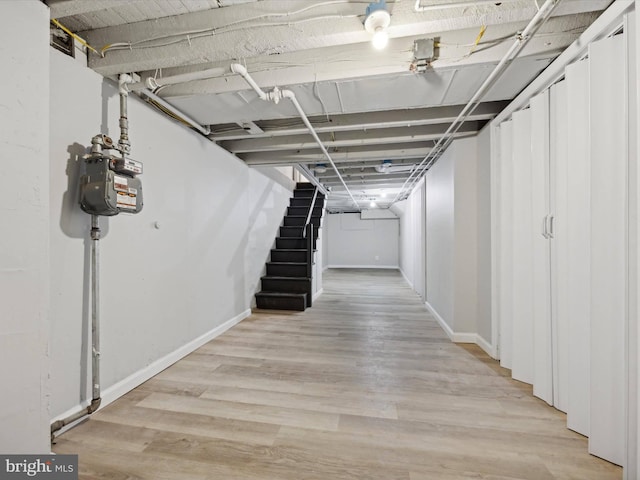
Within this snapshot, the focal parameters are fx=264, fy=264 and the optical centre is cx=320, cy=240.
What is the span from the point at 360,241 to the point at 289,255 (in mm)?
5955

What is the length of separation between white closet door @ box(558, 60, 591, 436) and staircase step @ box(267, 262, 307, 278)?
3390 millimetres

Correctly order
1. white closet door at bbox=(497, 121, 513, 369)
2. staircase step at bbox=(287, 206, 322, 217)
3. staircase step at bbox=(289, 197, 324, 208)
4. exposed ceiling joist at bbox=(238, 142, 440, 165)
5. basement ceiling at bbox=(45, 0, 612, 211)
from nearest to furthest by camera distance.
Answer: basement ceiling at bbox=(45, 0, 612, 211) → white closet door at bbox=(497, 121, 513, 369) → exposed ceiling joist at bbox=(238, 142, 440, 165) → staircase step at bbox=(287, 206, 322, 217) → staircase step at bbox=(289, 197, 324, 208)

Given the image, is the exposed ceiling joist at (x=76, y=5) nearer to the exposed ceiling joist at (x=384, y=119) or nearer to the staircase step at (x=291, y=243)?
the exposed ceiling joist at (x=384, y=119)

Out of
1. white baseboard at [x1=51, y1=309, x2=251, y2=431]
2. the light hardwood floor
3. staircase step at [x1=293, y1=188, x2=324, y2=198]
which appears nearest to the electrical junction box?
the light hardwood floor

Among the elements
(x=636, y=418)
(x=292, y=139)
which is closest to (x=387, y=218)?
(x=292, y=139)

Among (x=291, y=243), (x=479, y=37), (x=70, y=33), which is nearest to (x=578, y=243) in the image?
(x=479, y=37)

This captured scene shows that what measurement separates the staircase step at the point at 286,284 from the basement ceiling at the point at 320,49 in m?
2.56

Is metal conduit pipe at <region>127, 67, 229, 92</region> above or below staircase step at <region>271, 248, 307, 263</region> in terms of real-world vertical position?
above

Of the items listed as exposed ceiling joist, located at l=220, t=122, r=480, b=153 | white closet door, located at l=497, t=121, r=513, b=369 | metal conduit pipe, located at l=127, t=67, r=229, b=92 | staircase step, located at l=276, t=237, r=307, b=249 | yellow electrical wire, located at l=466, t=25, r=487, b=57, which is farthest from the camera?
staircase step, located at l=276, t=237, r=307, b=249

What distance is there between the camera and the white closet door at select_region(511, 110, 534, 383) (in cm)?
192

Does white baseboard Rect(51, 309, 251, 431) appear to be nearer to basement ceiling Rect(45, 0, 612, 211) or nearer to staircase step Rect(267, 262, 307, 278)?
staircase step Rect(267, 262, 307, 278)

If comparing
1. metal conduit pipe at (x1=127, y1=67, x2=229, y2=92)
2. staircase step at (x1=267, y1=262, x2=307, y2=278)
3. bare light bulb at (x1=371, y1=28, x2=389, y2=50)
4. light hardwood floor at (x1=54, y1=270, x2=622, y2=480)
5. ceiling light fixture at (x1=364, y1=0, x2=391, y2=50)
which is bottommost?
light hardwood floor at (x1=54, y1=270, x2=622, y2=480)

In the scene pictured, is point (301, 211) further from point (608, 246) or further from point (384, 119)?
point (608, 246)

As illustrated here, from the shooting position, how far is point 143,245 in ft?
6.54
